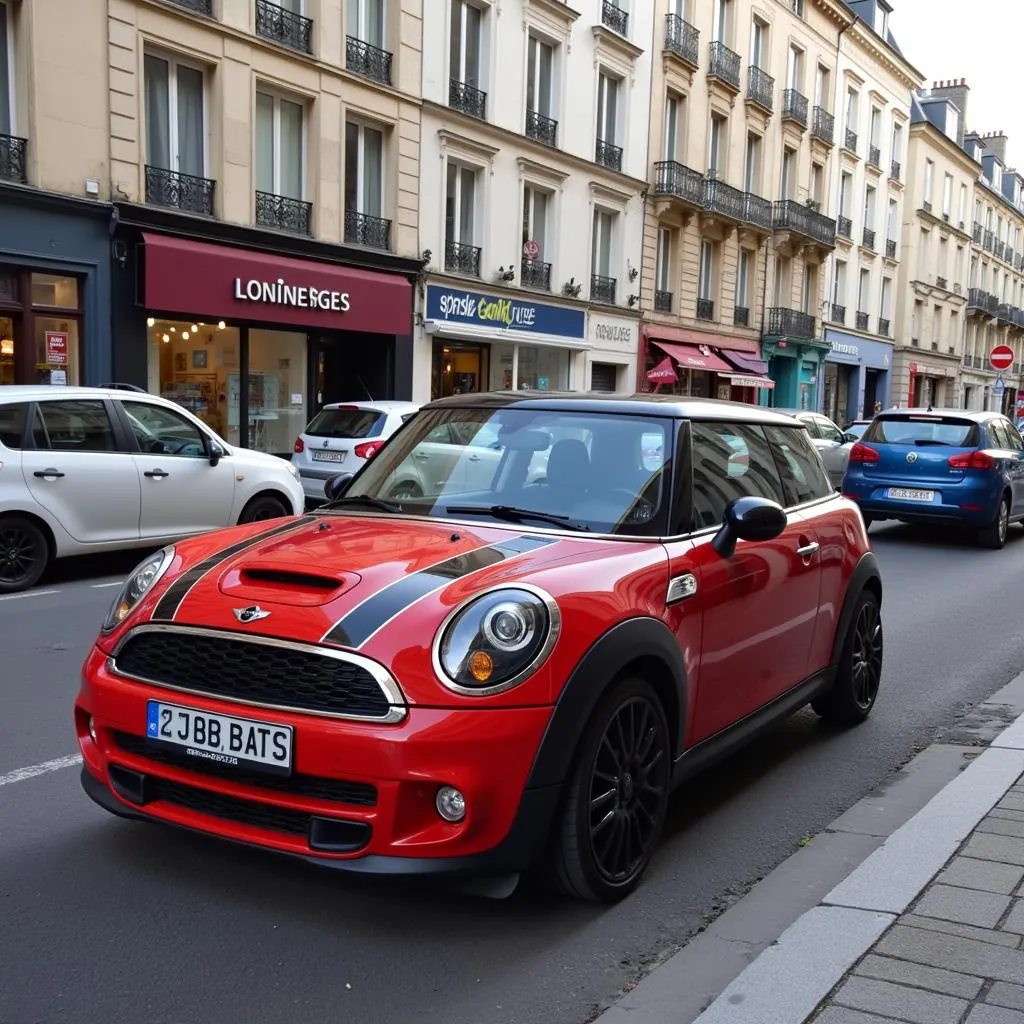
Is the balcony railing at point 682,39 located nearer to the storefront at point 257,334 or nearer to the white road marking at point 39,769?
the storefront at point 257,334

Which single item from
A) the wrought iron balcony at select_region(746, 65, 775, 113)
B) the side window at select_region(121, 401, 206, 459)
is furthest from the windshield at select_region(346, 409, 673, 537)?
the wrought iron balcony at select_region(746, 65, 775, 113)

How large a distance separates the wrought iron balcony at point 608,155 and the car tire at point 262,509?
18244 millimetres

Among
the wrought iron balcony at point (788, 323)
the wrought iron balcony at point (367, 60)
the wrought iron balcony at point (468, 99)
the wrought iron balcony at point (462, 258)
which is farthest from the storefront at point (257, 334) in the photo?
the wrought iron balcony at point (788, 323)

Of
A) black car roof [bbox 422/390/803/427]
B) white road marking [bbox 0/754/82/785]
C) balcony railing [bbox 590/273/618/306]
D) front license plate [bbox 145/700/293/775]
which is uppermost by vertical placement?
balcony railing [bbox 590/273/618/306]

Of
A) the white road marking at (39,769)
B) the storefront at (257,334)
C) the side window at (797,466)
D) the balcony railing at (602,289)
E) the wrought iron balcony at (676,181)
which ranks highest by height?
the wrought iron balcony at (676,181)

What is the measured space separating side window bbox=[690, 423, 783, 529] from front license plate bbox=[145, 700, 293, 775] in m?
1.75

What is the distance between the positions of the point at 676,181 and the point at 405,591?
2792 centimetres

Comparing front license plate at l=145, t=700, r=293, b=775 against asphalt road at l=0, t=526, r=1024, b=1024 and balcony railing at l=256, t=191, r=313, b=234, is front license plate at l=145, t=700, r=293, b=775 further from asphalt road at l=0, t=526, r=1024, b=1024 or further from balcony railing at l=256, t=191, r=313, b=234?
balcony railing at l=256, t=191, r=313, b=234

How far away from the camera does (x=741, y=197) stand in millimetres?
32844

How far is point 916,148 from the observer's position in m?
48.0

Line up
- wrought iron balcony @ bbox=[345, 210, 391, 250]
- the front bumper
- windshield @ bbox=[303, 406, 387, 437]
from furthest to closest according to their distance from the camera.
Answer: wrought iron balcony @ bbox=[345, 210, 391, 250], windshield @ bbox=[303, 406, 387, 437], the front bumper

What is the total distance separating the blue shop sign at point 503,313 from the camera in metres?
22.3

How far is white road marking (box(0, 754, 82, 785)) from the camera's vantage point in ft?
14.5

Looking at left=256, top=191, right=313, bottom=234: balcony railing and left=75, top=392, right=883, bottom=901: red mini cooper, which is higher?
left=256, top=191, right=313, bottom=234: balcony railing
